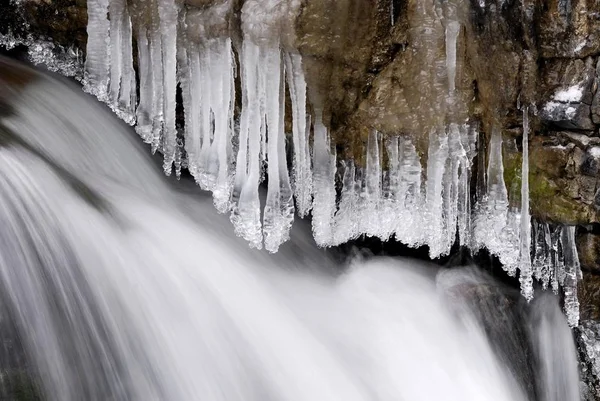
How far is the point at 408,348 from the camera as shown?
3.27 metres

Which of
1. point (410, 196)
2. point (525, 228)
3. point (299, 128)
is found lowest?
point (525, 228)

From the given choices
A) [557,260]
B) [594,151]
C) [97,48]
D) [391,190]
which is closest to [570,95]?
[594,151]

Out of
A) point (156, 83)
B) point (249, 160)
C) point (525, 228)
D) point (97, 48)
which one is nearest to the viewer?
point (525, 228)

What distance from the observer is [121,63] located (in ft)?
11.5

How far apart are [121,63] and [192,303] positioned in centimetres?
139

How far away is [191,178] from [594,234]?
2.21m

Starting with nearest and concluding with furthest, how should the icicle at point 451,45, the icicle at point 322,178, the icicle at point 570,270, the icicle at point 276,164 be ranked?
the icicle at point 451,45 → the icicle at point 276,164 → the icicle at point 570,270 → the icicle at point 322,178

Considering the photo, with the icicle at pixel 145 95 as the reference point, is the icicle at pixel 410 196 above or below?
below

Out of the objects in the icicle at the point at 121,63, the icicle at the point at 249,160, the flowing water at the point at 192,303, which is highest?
the icicle at the point at 121,63

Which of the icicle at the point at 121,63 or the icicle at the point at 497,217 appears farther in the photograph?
the icicle at the point at 121,63

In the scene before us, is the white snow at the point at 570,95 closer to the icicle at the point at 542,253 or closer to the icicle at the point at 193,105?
the icicle at the point at 542,253

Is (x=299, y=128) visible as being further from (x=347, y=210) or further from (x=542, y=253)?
(x=542, y=253)

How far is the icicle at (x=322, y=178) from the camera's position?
3.32 m

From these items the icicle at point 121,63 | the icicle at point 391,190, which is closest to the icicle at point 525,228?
the icicle at point 391,190
